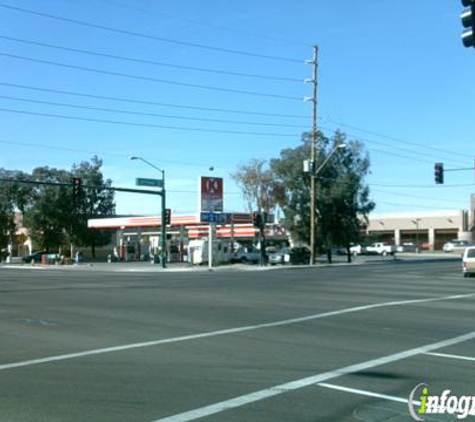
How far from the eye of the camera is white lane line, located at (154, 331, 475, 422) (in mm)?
7125

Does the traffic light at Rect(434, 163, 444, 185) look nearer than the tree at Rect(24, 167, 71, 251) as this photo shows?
Yes

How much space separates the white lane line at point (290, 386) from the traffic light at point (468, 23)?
5.15m

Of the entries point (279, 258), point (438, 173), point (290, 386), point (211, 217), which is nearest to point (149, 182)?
point (211, 217)

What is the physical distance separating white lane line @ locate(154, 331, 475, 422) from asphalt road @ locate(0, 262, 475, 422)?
2 cm

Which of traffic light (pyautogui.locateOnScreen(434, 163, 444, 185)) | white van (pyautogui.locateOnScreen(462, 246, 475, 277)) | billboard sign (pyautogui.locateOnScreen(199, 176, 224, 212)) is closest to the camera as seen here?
white van (pyautogui.locateOnScreen(462, 246, 475, 277))

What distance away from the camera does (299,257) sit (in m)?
60.5

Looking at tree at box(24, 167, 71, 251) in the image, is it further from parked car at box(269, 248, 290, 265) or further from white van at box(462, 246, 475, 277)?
white van at box(462, 246, 475, 277)

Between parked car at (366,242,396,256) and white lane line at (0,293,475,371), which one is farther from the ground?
parked car at (366,242,396,256)

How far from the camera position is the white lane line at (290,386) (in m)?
7.12

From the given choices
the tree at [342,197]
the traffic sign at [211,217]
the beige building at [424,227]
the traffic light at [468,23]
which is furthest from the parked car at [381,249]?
the traffic light at [468,23]

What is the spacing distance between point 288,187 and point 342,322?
51.1 m

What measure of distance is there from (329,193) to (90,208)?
154 ft

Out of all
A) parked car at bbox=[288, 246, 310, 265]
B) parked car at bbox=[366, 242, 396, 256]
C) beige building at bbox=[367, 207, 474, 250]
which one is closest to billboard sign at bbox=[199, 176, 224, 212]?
parked car at bbox=[288, 246, 310, 265]

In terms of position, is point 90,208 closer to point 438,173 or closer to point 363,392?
point 438,173
